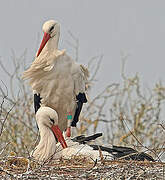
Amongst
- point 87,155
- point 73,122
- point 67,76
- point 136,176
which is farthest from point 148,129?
point 136,176

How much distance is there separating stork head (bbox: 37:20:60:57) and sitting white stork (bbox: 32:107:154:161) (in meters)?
1.40

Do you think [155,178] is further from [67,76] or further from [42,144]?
[67,76]

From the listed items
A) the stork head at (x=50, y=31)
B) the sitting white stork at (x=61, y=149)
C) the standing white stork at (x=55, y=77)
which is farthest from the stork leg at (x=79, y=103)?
the sitting white stork at (x=61, y=149)

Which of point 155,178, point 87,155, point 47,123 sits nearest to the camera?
point 155,178

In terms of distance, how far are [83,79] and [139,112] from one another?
2033 millimetres

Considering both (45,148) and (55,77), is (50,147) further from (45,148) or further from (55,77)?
(55,77)

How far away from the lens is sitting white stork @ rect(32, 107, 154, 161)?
22.6 feet

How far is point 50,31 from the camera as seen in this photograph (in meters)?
9.12

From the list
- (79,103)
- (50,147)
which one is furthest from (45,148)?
(79,103)

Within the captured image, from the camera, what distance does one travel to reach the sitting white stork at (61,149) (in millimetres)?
6898

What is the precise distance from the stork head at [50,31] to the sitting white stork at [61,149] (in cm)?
140

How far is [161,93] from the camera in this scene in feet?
35.5

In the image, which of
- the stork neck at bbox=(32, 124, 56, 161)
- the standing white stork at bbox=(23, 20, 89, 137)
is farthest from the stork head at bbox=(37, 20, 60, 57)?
the stork neck at bbox=(32, 124, 56, 161)

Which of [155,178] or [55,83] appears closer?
[155,178]
